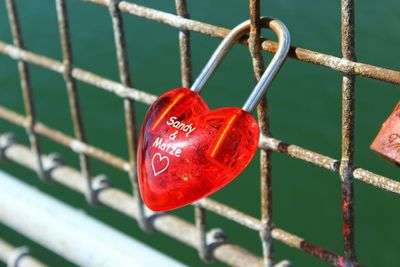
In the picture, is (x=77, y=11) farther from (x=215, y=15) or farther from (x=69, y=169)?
A: (x=69, y=169)

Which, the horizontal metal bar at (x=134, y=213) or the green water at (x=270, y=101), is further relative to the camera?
the green water at (x=270, y=101)

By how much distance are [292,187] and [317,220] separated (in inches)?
4.6

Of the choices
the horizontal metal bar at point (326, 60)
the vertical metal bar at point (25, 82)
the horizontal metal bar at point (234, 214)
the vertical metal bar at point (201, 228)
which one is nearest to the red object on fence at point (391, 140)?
the horizontal metal bar at point (326, 60)

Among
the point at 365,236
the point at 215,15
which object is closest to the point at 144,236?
the point at 365,236

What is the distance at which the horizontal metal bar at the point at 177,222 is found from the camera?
1.07 meters

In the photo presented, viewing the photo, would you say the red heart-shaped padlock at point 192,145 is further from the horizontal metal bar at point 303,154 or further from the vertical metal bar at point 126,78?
the vertical metal bar at point 126,78

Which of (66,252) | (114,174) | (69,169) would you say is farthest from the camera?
(114,174)

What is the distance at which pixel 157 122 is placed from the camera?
33.4 inches

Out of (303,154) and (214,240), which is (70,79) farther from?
(303,154)

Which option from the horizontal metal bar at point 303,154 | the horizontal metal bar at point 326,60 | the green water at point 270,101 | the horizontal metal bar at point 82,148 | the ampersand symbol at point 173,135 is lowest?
the green water at point 270,101

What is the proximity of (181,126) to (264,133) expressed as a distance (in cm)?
21

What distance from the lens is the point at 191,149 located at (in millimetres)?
813

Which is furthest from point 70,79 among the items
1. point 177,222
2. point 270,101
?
point 270,101

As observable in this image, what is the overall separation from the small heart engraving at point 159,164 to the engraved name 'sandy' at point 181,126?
0.11 feet
